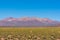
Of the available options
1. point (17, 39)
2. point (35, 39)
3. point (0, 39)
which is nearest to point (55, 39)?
point (35, 39)

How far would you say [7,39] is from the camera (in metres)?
16.0

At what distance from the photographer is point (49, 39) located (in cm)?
1677

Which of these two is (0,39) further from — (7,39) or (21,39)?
(21,39)

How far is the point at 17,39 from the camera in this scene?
51.5ft

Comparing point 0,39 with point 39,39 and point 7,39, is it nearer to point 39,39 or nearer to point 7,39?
point 7,39

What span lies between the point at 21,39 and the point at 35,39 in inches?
40.1

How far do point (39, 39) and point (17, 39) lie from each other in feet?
5.71

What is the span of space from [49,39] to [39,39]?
0.84m

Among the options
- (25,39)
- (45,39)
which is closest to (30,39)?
(25,39)

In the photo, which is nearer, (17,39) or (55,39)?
(17,39)

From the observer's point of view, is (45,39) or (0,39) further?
(45,39)

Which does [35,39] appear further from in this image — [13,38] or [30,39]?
[13,38]

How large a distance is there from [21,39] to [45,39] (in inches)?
80.3

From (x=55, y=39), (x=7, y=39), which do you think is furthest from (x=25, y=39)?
Answer: (x=55, y=39)
